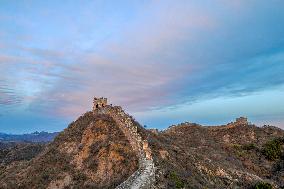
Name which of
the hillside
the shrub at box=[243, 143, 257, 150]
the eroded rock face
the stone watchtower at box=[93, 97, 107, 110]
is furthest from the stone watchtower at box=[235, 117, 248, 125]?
the eroded rock face

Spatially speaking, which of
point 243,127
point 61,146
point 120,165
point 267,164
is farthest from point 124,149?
point 243,127

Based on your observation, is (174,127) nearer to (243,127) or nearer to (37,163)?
(243,127)

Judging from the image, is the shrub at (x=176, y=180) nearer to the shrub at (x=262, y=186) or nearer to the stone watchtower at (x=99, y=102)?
the shrub at (x=262, y=186)

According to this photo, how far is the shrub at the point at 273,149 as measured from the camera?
75.1 metres

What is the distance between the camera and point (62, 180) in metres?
50.6

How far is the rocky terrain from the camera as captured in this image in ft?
148

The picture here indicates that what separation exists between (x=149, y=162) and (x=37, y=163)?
71.0 ft

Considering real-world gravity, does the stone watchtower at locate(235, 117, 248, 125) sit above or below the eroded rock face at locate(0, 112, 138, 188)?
above

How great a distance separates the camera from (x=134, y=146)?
1969 inches

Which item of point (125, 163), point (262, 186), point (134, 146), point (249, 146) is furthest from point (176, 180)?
point (249, 146)

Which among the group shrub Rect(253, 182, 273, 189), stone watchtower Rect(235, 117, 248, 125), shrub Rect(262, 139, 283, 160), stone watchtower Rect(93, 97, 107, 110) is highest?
stone watchtower Rect(93, 97, 107, 110)

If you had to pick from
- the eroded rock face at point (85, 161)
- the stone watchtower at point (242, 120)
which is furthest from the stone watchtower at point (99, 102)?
the stone watchtower at point (242, 120)

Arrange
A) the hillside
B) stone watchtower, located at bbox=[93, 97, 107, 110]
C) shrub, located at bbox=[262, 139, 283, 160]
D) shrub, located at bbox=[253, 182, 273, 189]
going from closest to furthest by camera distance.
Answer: the hillside
shrub, located at bbox=[253, 182, 273, 189]
stone watchtower, located at bbox=[93, 97, 107, 110]
shrub, located at bbox=[262, 139, 283, 160]

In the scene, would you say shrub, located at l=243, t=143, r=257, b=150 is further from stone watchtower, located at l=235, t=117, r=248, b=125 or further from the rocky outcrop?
the rocky outcrop
